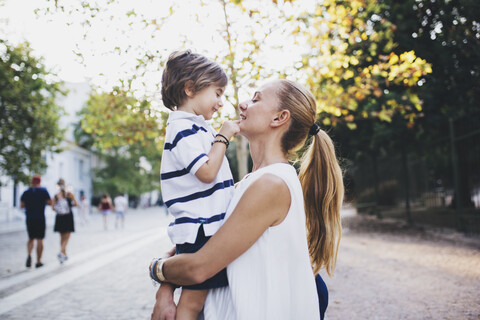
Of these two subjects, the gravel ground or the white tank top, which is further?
the gravel ground

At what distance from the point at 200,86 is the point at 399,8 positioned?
1126cm

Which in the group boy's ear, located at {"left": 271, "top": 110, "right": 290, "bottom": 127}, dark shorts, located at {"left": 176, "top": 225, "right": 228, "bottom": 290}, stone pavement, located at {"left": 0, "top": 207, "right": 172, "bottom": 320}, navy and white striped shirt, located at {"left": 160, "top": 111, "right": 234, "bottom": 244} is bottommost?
stone pavement, located at {"left": 0, "top": 207, "right": 172, "bottom": 320}

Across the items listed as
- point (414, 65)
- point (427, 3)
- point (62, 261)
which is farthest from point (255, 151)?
point (427, 3)

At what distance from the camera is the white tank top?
67.6 inches

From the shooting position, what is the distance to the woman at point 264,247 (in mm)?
1689

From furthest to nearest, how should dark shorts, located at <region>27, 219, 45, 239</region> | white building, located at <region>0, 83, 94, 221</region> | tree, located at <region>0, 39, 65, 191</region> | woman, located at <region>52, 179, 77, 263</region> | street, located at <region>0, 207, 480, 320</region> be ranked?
white building, located at <region>0, 83, 94, 221</region>, tree, located at <region>0, 39, 65, 191</region>, woman, located at <region>52, 179, 77, 263</region>, dark shorts, located at <region>27, 219, 45, 239</region>, street, located at <region>0, 207, 480, 320</region>

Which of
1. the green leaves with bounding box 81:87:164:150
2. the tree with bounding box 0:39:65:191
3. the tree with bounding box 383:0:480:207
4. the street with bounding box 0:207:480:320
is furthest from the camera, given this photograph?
the tree with bounding box 0:39:65:191

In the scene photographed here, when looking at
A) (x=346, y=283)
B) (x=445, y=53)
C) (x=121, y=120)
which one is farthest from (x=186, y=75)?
(x=445, y=53)

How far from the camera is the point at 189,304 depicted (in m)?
1.80

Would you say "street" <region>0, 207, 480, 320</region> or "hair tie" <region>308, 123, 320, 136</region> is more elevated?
"hair tie" <region>308, 123, 320, 136</region>

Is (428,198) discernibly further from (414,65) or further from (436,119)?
(414,65)

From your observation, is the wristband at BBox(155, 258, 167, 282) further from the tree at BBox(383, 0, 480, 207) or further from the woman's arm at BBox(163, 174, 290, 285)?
the tree at BBox(383, 0, 480, 207)

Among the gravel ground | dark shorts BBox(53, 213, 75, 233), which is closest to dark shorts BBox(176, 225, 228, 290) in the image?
the gravel ground

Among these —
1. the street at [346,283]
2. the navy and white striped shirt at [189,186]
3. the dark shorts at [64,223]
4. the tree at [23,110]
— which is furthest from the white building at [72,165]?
the navy and white striped shirt at [189,186]
